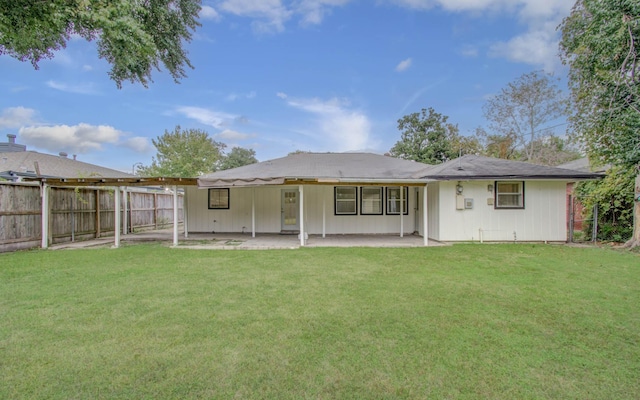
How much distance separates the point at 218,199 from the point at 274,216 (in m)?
2.46

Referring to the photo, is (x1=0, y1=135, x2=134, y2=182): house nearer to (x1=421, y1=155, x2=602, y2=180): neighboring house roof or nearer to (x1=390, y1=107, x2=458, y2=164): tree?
(x1=421, y1=155, x2=602, y2=180): neighboring house roof

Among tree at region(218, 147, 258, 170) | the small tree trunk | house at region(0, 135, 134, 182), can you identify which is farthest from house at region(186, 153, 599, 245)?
tree at region(218, 147, 258, 170)

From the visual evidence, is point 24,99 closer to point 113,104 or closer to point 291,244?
point 113,104

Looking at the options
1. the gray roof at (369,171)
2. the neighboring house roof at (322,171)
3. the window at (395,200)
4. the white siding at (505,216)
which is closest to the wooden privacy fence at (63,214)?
the neighboring house roof at (322,171)

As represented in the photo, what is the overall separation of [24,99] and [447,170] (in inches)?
557

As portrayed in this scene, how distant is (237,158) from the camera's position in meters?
40.1

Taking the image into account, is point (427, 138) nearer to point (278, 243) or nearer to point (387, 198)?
point (387, 198)

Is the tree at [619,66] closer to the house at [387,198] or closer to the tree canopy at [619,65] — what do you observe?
the tree canopy at [619,65]

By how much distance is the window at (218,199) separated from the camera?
42.0 feet


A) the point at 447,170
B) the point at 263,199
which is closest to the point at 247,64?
the point at 263,199

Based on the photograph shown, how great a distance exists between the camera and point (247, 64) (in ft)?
41.5

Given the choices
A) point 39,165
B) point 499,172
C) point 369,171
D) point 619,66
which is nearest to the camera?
point 619,66

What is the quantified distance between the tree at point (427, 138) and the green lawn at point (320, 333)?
65.0ft

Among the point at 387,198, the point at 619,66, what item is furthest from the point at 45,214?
the point at 619,66
